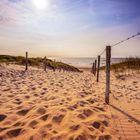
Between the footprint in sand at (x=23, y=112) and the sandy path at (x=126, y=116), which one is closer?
the sandy path at (x=126, y=116)

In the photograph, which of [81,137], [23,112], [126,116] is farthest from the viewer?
[126,116]

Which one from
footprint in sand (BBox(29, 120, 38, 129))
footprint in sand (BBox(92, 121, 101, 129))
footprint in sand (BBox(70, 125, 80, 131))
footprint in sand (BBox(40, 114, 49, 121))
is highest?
footprint in sand (BBox(40, 114, 49, 121))

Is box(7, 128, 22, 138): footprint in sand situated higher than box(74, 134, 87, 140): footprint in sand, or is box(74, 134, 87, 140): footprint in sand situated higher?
→ box(7, 128, 22, 138): footprint in sand

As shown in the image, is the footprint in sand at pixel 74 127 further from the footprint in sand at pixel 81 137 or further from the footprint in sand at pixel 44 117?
the footprint in sand at pixel 44 117

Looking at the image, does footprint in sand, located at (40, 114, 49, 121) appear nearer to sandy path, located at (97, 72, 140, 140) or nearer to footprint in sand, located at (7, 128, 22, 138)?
footprint in sand, located at (7, 128, 22, 138)

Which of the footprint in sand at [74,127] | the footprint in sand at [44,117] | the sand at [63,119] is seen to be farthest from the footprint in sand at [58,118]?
the footprint in sand at [74,127]

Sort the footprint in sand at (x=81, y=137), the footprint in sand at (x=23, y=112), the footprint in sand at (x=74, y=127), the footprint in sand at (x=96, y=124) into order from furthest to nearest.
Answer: the footprint in sand at (x=23, y=112)
the footprint in sand at (x=96, y=124)
the footprint in sand at (x=74, y=127)
the footprint in sand at (x=81, y=137)

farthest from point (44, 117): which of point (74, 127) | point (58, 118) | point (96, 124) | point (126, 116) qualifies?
point (126, 116)

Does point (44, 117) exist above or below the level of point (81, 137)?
above

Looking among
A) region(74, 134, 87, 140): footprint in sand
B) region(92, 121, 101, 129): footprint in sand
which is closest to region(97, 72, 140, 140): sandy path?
region(92, 121, 101, 129): footprint in sand

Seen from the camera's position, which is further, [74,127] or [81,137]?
[74,127]

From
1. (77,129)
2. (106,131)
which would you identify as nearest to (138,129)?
(106,131)

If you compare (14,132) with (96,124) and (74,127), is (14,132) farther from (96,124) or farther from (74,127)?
(96,124)

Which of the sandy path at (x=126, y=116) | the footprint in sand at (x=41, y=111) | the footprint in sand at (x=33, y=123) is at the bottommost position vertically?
the sandy path at (x=126, y=116)
